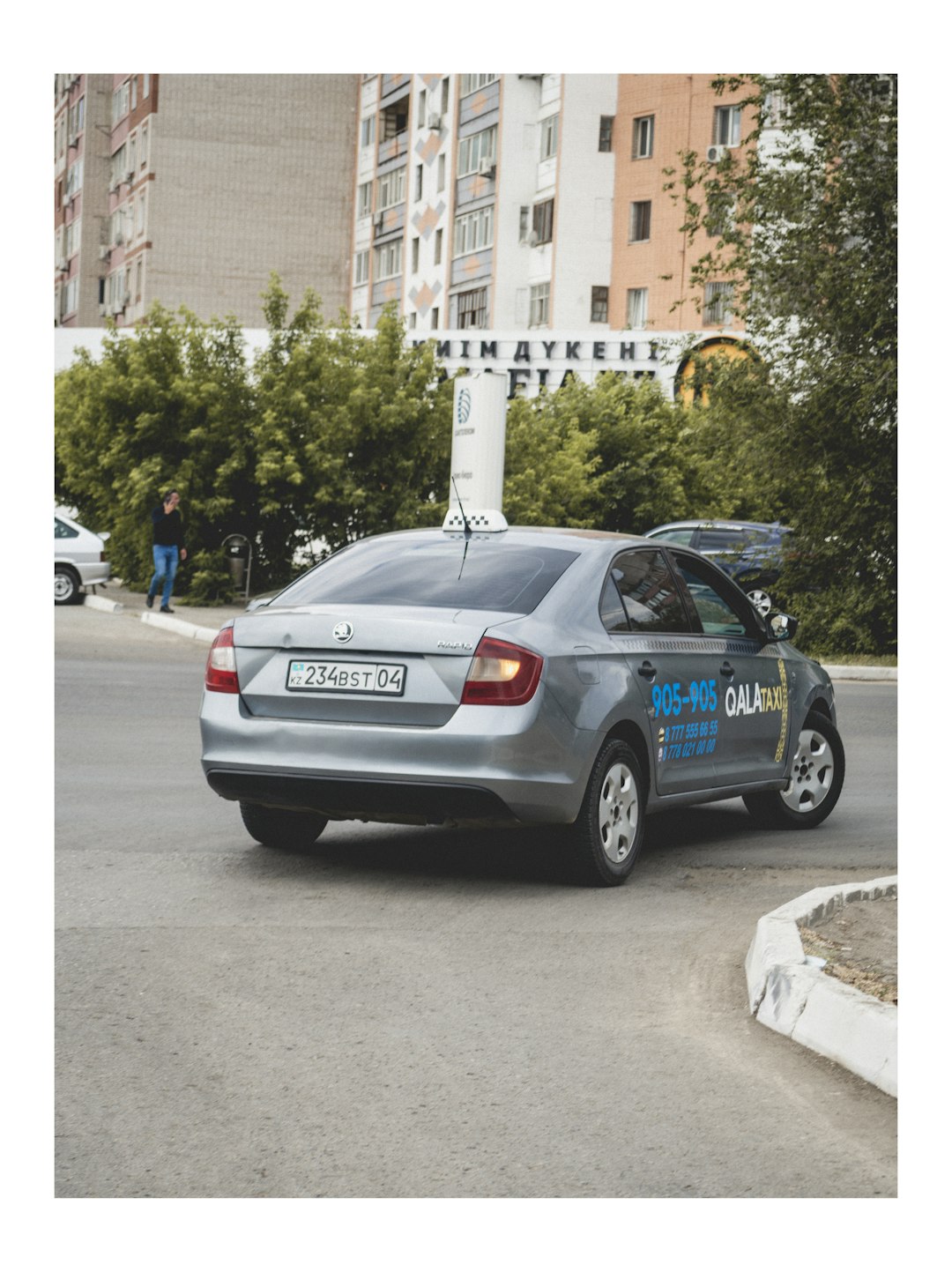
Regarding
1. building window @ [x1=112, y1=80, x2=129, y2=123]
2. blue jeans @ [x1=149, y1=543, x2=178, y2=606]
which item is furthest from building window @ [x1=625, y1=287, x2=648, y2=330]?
blue jeans @ [x1=149, y1=543, x2=178, y2=606]

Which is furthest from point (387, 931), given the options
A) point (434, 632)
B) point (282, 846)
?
point (282, 846)

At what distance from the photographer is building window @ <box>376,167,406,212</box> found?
228ft

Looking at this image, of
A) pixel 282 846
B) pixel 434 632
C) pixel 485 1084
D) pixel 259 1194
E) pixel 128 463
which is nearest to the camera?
pixel 259 1194

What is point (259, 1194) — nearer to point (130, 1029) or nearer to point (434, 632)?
point (130, 1029)

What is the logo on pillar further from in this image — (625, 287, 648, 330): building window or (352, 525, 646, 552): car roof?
(625, 287, 648, 330): building window

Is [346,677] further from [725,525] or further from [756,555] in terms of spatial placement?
[725,525]

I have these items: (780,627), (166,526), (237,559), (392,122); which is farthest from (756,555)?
(392,122)

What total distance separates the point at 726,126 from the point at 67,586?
3627 cm

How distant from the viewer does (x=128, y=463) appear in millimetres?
30422

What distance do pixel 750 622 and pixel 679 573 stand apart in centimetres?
65

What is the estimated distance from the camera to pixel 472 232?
6431 cm

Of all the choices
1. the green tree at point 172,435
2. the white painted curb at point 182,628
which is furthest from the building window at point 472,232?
the white painted curb at point 182,628

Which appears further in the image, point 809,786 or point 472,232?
point 472,232

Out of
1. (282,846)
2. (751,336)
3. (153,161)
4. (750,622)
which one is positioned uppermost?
(153,161)
